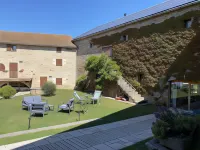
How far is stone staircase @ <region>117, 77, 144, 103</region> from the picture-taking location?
1458 cm

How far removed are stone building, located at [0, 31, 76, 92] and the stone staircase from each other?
9677 mm

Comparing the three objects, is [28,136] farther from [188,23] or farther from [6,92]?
[188,23]

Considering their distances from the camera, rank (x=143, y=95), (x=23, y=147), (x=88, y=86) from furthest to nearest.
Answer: (x=88, y=86) → (x=143, y=95) → (x=23, y=147)

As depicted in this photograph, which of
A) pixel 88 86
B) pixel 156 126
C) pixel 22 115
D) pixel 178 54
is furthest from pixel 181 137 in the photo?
pixel 88 86

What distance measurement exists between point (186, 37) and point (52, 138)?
1081cm

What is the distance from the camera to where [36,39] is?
23.4m

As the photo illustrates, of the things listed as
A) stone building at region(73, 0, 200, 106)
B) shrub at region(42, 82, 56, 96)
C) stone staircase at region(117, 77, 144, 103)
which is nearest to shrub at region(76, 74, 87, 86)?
stone building at region(73, 0, 200, 106)

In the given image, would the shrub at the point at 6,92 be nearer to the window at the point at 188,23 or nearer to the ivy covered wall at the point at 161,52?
the ivy covered wall at the point at 161,52

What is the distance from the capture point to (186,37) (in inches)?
477

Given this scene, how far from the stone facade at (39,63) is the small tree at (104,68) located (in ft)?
20.7

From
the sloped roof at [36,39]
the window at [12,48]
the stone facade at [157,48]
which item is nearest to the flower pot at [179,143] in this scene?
the stone facade at [157,48]

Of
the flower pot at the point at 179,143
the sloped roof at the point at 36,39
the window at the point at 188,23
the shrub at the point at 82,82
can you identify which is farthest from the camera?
the shrub at the point at 82,82

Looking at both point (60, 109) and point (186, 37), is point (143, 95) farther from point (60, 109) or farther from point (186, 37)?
point (60, 109)

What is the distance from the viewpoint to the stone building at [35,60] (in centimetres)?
2103
